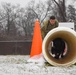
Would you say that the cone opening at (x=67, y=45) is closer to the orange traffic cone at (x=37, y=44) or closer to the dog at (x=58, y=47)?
the dog at (x=58, y=47)

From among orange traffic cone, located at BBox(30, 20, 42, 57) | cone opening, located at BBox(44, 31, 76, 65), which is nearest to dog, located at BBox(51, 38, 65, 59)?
cone opening, located at BBox(44, 31, 76, 65)

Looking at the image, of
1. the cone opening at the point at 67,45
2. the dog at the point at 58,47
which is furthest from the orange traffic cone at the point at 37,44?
the dog at the point at 58,47

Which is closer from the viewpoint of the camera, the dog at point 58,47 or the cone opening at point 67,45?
the cone opening at point 67,45

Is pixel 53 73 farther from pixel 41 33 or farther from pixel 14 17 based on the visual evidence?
pixel 14 17

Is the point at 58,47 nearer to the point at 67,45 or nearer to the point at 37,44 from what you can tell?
the point at 67,45

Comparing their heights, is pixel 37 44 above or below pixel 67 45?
above

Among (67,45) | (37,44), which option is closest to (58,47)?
(67,45)

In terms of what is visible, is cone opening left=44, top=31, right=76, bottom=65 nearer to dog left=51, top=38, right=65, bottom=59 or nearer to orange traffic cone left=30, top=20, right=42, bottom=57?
dog left=51, top=38, right=65, bottom=59

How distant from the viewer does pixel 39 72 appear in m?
7.84

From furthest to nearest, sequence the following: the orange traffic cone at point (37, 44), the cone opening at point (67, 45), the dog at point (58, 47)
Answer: the dog at point (58, 47), the orange traffic cone at point (37, 44), the cone opening at point (67, 45)

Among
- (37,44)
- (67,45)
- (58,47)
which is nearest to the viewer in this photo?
(37,44)

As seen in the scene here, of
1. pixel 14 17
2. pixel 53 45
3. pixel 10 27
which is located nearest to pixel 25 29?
pixel 10 27

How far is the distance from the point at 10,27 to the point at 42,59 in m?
33.4

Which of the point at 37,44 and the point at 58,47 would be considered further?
the point at 58,47
